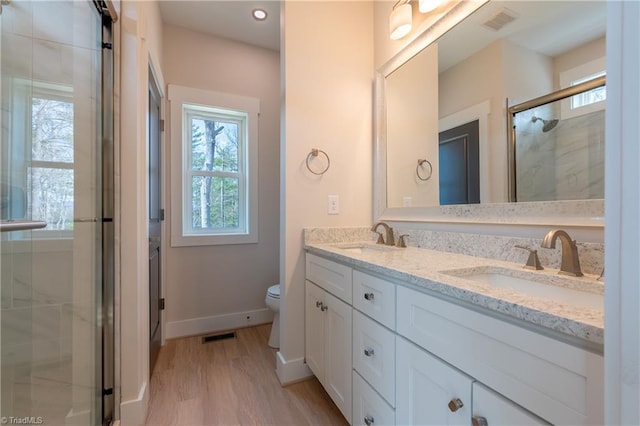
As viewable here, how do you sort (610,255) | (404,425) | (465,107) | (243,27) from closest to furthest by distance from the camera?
(610,255), (404,425), (465,107), (243,27)

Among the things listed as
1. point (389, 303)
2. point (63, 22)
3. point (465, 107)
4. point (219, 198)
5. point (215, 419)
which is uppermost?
point (63, 22)

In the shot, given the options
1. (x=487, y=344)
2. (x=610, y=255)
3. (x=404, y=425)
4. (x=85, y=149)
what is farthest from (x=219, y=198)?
(x=610, y=255)

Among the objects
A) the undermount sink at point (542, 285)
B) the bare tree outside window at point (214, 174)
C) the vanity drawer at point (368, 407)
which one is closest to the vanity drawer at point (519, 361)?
the undermount sink at point (542, 285)

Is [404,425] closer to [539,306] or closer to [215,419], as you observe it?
[539,306]

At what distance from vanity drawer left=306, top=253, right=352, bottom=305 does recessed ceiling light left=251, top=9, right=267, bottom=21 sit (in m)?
1.94

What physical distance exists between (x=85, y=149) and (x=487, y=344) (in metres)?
1.69

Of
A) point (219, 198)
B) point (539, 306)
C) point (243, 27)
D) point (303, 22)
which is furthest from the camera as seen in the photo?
point (219, 198)

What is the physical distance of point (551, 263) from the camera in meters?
0.98

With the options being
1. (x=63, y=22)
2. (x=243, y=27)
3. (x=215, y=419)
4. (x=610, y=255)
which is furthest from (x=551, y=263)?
(x=243, y=27)

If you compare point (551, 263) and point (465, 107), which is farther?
point (465, 107)

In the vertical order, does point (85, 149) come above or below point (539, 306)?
above

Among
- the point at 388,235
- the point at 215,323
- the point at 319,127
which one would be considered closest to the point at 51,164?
the point at 319,127

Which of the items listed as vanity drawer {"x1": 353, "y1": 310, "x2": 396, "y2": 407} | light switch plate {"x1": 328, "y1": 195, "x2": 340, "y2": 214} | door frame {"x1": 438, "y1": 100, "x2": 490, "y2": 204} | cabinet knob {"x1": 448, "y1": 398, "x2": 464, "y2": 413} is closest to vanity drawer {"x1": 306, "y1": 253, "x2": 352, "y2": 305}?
vanity drawer {"x1": 353, "y1": 310, "x2": 396, "y2": 407}

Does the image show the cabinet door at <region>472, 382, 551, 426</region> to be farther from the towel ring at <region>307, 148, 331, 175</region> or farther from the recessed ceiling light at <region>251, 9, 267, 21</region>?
the recessed ceiling light at <region>251, 9, 267, 21</region>
